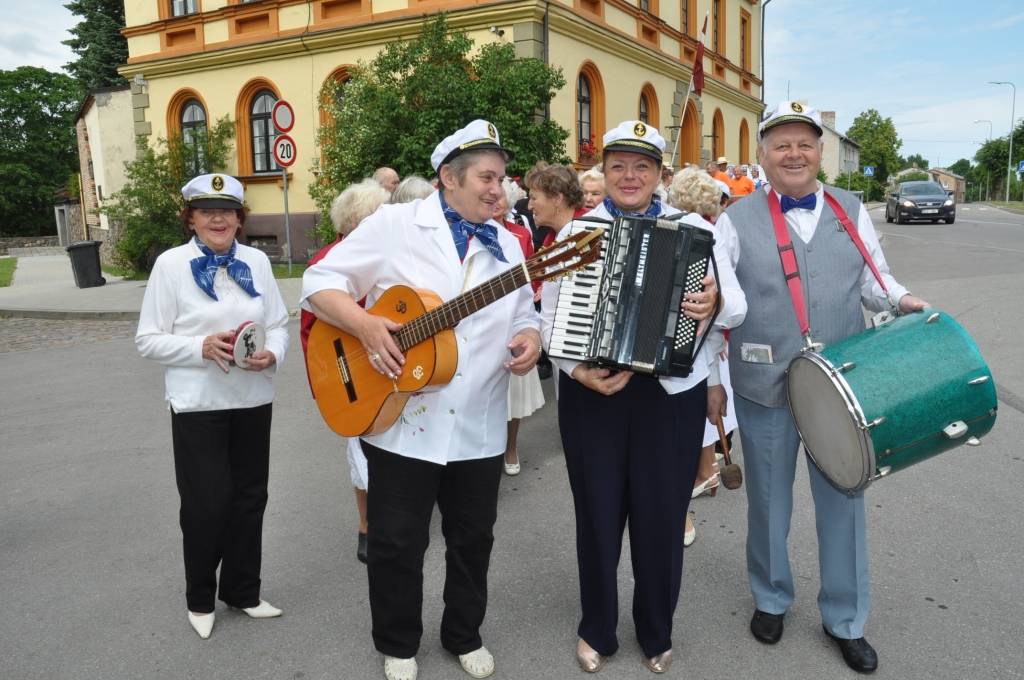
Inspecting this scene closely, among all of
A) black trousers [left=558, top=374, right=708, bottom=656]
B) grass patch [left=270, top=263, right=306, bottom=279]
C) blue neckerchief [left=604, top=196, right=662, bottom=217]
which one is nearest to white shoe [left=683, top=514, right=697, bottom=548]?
black trousers [left=558, top=374, right=708, bottom=656]

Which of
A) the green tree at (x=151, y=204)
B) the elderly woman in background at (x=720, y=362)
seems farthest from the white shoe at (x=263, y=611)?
the green tree at (x=151, y=204)

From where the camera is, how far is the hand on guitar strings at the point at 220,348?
10.7 ft

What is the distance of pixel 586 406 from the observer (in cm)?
301

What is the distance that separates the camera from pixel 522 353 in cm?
298

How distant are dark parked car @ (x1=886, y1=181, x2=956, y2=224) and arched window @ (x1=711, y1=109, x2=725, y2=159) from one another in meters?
6.99

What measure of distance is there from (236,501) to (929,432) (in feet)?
9.15

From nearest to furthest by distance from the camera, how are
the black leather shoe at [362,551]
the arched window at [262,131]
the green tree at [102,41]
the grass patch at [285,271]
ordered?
the black leather shoe at [362,551] → the grass patch at [285,271] → the arched window at [262,131] → the green tree at [102,41]

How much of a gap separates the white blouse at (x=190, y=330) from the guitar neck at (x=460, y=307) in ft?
2.99

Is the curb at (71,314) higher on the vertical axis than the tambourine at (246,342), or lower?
lower

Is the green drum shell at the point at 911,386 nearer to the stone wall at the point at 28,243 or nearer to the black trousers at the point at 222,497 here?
the black trousers at the point at 222,497

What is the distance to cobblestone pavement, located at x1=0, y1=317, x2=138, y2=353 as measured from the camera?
11172 millimetres

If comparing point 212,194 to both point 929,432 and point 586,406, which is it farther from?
point 929,432

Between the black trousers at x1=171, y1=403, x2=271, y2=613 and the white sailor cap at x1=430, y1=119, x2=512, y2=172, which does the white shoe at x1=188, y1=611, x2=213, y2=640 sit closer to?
the black trousers at x1=171, y1=403, x2=271, y2=613

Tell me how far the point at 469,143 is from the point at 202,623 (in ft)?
7.69
